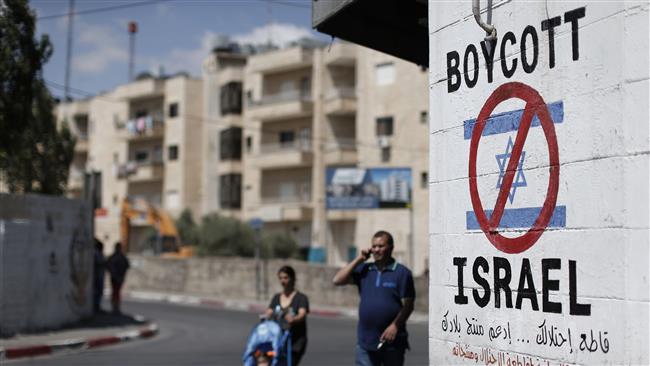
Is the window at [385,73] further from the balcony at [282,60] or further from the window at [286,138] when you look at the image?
the window at [286,138]

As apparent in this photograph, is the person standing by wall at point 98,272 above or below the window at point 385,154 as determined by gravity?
below

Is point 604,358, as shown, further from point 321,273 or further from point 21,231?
point 321,273

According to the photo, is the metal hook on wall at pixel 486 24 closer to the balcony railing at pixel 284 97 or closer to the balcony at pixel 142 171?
the balcony railing at pixel 284 97

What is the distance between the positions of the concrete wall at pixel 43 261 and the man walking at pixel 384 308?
10411 mm

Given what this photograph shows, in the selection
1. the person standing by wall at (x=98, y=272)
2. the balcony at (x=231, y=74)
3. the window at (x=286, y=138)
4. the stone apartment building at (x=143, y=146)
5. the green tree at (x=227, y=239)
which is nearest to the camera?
the person standing by wall at (x=98, y=272)

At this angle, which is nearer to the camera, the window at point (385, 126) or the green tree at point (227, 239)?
the window at point (385, 126)

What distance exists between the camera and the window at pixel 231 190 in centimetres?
5491

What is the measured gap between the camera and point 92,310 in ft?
67.8

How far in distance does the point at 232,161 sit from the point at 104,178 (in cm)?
1318

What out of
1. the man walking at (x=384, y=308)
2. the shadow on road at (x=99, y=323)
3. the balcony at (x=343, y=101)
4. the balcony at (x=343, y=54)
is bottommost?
the shadow on road at (x=99, y=323)

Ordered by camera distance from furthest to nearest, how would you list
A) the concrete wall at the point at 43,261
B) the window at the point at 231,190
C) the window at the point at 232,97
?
the window at the point at 232,97 → the window at the point at 231,190 → the concrete wall at the point at 43,261

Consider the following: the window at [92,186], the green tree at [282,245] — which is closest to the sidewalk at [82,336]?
the window at [92,186]

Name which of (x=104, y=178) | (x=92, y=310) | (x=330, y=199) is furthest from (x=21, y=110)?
(x=104, y=178)

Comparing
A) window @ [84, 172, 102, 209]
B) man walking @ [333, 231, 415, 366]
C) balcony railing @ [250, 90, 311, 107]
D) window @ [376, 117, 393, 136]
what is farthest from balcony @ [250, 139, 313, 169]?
man walking @ [333, 231, 415, 366]
